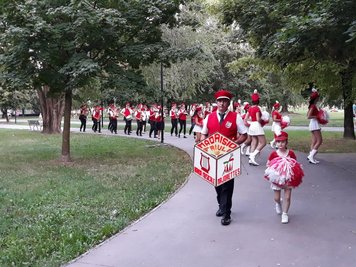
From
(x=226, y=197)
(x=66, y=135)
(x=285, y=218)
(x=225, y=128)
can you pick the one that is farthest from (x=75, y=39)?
(x=285, y=218)

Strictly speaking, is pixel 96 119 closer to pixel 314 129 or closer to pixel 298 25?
pixel 314 129

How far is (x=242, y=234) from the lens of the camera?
6.13 meters

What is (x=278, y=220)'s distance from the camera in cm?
679

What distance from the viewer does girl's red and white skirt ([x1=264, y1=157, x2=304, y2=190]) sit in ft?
21.7

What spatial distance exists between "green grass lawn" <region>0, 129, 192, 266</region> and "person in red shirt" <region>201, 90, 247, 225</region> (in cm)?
138

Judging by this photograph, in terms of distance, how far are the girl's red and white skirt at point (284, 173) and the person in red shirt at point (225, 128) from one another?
58cm

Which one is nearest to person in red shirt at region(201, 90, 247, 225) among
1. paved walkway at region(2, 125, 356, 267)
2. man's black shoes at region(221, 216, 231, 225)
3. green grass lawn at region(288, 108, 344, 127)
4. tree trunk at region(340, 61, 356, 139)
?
man's black shoes at region(221, 216, 231, 225)

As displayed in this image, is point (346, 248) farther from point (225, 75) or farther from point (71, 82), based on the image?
point (225, 75)

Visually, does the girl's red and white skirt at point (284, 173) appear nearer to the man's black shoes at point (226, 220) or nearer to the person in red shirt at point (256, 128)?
the man's black shoes at point (226, 220)

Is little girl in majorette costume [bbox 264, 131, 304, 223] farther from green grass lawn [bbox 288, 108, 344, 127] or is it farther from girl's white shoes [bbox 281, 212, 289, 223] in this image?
green grass lawn [bbox 288, 108, 344, 127]

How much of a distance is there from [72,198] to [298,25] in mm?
5091

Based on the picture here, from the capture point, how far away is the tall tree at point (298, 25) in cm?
814

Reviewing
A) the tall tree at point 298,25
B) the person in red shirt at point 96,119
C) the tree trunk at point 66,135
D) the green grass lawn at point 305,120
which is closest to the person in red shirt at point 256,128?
the tall tree at point 298,25

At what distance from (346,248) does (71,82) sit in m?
8.80
